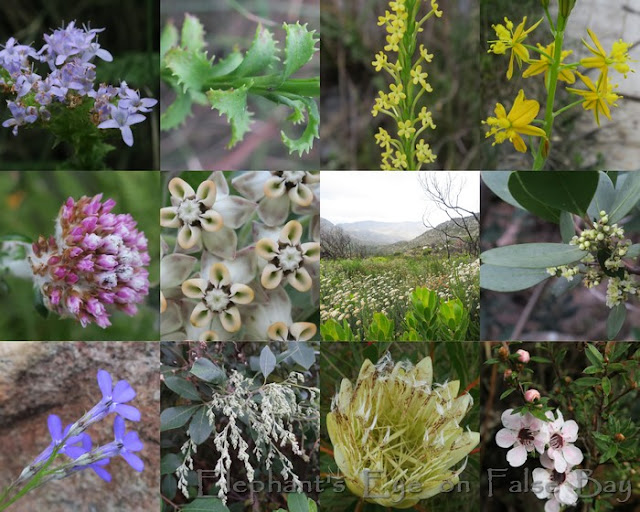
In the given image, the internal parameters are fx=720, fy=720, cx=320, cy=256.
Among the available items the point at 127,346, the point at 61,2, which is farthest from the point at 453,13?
the point at 127,346

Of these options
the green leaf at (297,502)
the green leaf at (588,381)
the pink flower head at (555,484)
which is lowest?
the green leaf at (297,502)

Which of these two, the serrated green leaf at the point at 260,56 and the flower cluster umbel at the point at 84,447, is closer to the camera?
the flower cluster umbel at the point at 84,447

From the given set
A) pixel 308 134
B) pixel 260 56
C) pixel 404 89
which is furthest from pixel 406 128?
pixel 260 56

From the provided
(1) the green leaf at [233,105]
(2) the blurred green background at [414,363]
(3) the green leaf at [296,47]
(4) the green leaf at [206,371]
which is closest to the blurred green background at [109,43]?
(1) the green leaf at [233,105]

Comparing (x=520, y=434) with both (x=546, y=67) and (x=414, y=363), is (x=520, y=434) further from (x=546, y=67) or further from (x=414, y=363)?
(x=546, y=67)

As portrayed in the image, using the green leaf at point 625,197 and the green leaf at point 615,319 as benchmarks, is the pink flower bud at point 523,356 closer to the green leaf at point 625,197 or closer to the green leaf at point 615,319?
the green leaf at point 615,319

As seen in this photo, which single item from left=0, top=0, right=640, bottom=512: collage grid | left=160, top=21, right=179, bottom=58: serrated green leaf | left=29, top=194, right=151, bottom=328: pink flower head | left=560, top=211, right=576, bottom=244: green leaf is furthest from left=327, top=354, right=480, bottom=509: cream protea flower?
left=160, top=21, right=179, bottom=58: serrated green leaf

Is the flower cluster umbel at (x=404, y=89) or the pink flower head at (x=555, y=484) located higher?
the flower cluster umbel at (x=404, y=89)
